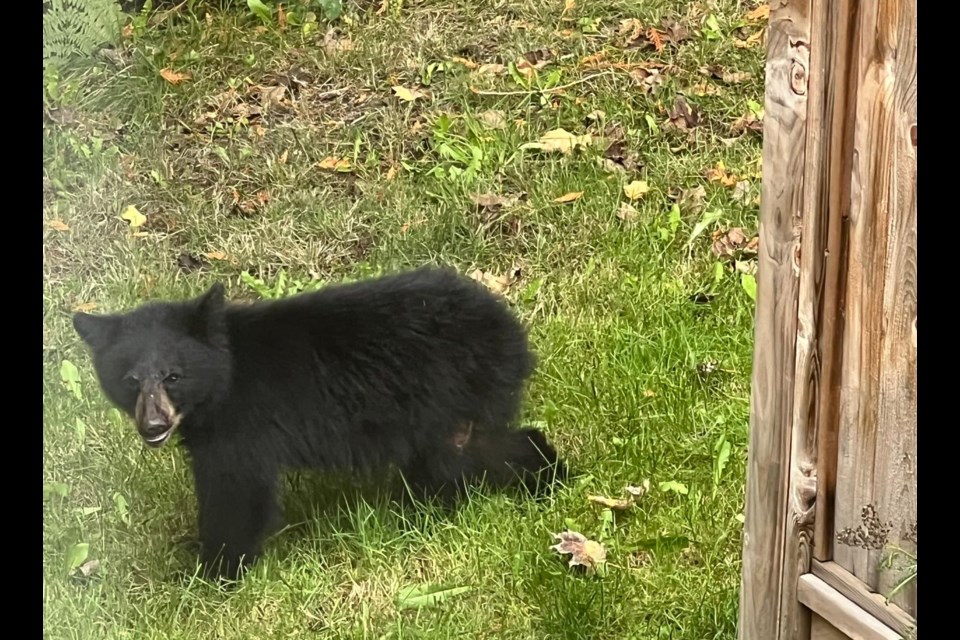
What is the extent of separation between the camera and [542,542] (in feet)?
Answer: 9.64

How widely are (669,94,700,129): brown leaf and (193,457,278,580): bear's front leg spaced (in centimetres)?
182

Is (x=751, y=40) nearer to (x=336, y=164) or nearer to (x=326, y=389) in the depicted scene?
(x=336, y=164)

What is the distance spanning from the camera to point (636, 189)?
3.53m

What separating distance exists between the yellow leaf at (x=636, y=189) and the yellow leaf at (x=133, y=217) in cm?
149

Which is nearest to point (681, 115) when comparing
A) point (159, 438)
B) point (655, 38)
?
point (655, 38)

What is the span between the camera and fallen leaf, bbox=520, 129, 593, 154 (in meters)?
3.43

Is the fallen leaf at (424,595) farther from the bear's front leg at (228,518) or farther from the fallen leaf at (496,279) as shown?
the fallen leaf at (496,279)

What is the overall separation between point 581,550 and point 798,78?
1399 mm

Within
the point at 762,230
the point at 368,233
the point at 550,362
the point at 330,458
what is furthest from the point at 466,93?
the point at 762,230

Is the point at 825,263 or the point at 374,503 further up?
the point at 825,263

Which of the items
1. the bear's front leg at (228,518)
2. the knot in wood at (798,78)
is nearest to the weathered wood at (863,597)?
the knot in wood at (798,78)

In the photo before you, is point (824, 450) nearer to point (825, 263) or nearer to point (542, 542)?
point (825, 263)

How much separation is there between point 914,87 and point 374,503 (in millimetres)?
1801

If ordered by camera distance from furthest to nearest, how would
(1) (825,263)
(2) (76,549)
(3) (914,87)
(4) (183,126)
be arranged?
(4) (183,126)
(2) (76,549)
(1) (825,263)
(3) (914,87)
